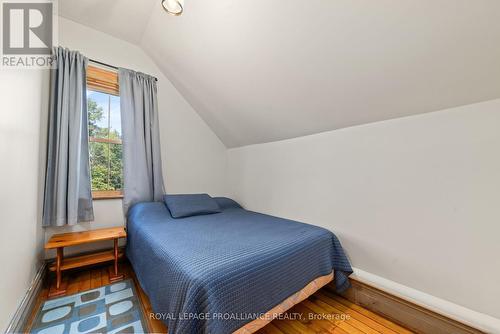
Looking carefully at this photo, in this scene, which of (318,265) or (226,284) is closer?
(226,284)

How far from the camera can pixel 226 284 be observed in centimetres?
A: 100

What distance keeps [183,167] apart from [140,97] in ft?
3.40

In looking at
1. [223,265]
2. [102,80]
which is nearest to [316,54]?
[223,265]

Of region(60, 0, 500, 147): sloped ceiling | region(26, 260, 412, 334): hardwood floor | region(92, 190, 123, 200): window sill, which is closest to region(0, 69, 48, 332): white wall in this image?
region(26, 260, 412, 334): hardwood floor

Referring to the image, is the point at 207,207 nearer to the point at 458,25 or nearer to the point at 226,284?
the point at 226,284

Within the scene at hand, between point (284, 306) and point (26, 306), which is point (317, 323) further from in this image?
point (26, 306)

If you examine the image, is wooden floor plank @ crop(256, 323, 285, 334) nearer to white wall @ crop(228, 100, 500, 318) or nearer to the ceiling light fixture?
white wall @ crop(228, 100, 500, 318)

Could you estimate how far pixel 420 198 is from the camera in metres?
1.36

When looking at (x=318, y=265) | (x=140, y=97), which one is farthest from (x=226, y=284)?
(x=140, y=97)

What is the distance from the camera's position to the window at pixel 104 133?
2.26m

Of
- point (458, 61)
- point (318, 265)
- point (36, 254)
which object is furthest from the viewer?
point (36, 254)

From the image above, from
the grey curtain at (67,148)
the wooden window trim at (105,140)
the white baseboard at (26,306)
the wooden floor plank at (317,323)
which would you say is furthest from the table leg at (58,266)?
the wooden floor plank at (317,323)

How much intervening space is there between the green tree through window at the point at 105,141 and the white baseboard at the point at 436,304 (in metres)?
Answer: 2.75

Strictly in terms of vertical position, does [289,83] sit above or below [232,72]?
below
